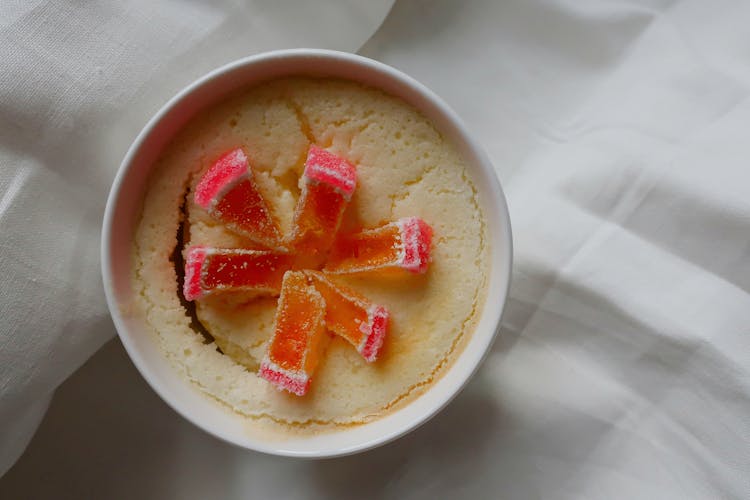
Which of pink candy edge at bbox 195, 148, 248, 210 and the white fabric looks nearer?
pink candy edge at bbox 195, 148, 248, 210

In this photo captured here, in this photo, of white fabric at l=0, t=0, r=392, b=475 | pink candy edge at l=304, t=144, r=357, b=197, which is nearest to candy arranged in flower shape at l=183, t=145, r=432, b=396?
pink candy edge at l=304, t=144, r=357, b=197

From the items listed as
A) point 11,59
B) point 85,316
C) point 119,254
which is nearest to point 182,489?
point 85,316

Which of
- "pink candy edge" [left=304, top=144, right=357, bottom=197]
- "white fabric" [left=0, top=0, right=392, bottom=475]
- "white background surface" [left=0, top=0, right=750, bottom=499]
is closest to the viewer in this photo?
"pink candy edge" [left=304, top=144, right=357, bottom=197]

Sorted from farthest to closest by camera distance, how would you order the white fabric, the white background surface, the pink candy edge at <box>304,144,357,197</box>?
1. the white background surface
2. the white fabric
3. the pink candy edge at <box>304,144,357,197</box>

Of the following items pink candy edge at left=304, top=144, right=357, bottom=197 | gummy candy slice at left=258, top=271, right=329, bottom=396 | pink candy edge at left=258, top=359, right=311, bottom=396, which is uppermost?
pink candy edge at left=304, top=144, right=357, bottom=197

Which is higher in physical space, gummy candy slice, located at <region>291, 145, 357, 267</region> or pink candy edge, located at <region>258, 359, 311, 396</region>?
gummy candy slice, located at <region>291, 145, 357, 267</region>

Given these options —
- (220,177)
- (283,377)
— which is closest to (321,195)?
(220,177)

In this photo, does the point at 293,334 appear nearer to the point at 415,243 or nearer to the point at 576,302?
the point at 415,243

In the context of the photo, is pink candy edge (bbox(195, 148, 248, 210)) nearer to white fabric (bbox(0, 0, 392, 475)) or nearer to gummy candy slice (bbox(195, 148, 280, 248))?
gummy candy slice (bbox(195, 148, 280, 248))
